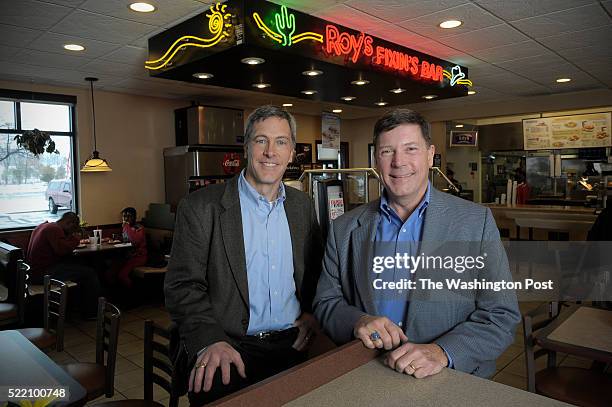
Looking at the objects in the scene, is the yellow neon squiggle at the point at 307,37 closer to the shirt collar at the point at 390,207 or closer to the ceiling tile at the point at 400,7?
the ceiling tile at the point at 400,7

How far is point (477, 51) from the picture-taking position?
5109mm

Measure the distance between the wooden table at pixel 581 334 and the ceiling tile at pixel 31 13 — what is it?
3911 mm

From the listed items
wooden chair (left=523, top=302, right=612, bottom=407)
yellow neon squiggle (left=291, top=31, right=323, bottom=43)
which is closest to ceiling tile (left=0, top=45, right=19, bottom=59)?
yellow neon squiggle (left=291, top=31, right=323, bottom=43)

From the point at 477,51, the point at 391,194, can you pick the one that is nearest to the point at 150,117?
the point at 477,51

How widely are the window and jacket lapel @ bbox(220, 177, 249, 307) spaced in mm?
5694

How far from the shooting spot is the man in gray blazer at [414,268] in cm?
151

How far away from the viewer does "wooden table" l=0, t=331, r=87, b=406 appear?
1.90m

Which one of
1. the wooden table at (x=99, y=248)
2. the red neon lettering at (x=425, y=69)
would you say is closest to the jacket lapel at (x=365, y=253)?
the red neon lettering at (x=425, y=69)

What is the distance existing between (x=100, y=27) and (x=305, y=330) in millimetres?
3349

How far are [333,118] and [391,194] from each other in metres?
2.73

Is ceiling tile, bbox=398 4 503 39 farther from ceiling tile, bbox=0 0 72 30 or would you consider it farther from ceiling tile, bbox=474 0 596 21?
ceiling tile, bbox=0 0 72 30

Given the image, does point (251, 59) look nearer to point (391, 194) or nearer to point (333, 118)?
point (333, 118)

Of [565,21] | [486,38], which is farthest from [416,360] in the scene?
[486,38]

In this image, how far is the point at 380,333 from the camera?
1397 mm
